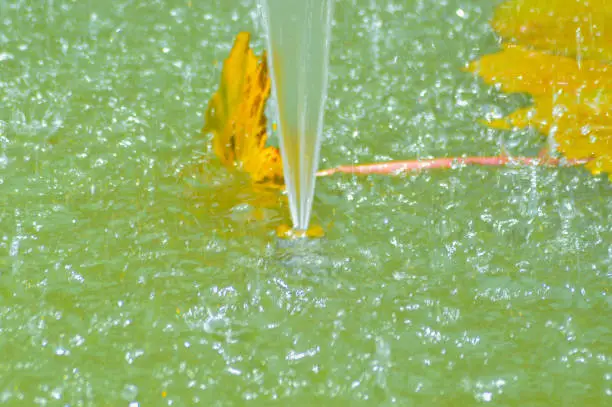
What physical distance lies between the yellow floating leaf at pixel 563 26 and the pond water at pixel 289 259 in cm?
13

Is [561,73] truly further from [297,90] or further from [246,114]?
[246,114]

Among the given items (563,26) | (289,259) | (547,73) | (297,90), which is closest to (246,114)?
(297,90)

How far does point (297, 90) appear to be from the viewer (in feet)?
5.48

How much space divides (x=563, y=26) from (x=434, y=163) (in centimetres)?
50

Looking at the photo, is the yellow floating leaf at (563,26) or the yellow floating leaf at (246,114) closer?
the yellow floating leaf at (246,114)

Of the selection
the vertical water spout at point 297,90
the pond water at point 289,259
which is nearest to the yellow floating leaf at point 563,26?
the pond water at point 289,259

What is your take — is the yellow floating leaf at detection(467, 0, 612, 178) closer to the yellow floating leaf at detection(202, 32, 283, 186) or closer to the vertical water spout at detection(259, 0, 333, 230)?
the vertical water spout at detection(259, 0, 333, 230)

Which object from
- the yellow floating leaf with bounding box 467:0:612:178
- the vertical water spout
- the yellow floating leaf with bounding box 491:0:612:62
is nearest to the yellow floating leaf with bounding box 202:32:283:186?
the vertical water spout

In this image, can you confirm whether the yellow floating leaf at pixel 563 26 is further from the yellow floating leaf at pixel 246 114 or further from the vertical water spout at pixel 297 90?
the yellow floating leaf at pixel 246 114

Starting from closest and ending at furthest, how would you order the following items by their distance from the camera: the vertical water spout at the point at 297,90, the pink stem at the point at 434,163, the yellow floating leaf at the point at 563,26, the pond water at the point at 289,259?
the pond water at the point at 289,259, the vertical water spout at the point at 297,90, the pink stem at the point at 434,163, the yellow floating leaf at the point at 563,26

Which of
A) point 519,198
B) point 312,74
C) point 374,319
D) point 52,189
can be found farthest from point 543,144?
point 52,189

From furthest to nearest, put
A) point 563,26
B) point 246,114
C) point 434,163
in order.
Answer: point 563,26 → point 434,163 → point 246,114

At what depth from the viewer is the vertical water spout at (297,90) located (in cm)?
155

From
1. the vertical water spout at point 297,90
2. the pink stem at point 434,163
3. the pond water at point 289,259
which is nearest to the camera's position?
the pond water at point 289,259
